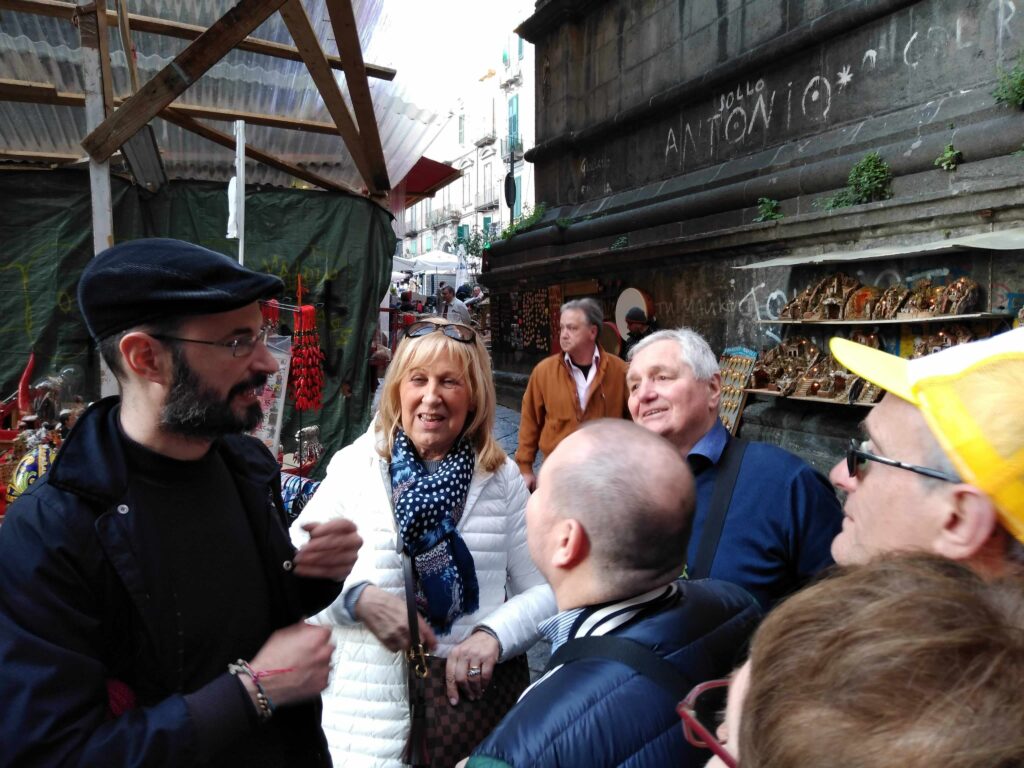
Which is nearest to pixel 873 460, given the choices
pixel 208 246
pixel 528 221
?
pixel 208 246

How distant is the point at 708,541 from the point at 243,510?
4.54 feet

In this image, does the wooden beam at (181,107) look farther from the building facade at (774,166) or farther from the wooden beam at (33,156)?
the building facade at (774,166)

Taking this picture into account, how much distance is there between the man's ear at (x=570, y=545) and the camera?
134cm

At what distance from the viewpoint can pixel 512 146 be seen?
4000 cm

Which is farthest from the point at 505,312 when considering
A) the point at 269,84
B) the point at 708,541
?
the point at 708,541

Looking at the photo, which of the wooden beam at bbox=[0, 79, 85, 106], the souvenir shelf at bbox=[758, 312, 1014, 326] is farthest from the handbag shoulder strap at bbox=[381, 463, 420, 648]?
the wooden beam at bbox=[0, 79, 85, 106]

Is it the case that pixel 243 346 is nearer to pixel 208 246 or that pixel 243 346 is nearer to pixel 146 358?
pixel 146 358

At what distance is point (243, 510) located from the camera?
1.68 m

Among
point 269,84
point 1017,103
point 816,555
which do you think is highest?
point 269,84

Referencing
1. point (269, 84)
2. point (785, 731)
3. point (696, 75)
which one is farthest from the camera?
point (696, 75)

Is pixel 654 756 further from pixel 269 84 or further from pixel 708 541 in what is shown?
pixel 269 84

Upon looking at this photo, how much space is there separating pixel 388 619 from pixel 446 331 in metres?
1.04

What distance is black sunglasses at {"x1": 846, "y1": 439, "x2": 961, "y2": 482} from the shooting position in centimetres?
124

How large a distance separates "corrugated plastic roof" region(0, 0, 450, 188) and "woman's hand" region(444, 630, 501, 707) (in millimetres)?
5884
